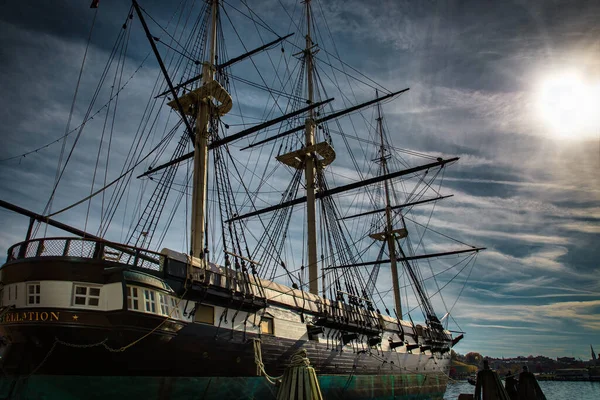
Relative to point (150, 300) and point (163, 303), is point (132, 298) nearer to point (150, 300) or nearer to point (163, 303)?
point (150, 300)

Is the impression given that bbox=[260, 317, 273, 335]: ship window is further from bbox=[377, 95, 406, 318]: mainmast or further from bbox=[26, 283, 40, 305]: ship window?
bbox=[377, 95, 406, 318]: mainmast

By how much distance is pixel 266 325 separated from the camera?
13758 mm

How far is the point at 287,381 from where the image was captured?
8867mm

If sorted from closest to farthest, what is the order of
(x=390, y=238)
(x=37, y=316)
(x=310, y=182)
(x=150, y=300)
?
(x=37, y=316), (x=150, y=300), (x=310, y=182), (x=390, y=238)

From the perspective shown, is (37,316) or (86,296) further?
(86,296)

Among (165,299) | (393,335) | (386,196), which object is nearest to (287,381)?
(165,299)

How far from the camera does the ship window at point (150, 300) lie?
1012cm

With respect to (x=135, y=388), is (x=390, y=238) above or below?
above

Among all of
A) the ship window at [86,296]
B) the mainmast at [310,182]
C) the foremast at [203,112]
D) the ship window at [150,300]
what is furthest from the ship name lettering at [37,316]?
the mainmast at [310,182]

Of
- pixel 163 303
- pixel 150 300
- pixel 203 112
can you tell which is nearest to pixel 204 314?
pixel 163 303

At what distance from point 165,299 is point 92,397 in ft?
9.04

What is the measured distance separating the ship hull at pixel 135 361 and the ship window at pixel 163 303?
0.50 meters

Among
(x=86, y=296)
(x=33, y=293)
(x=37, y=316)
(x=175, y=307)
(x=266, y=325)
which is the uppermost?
(x=33, y=293)

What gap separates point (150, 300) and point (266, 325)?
190 inches
